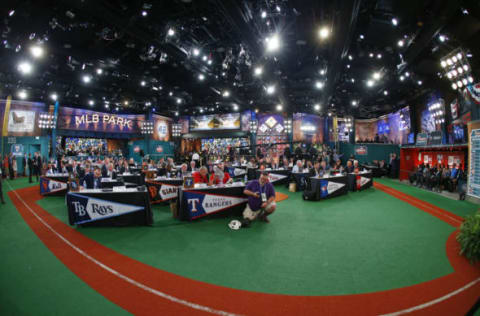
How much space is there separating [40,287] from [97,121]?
24.6m

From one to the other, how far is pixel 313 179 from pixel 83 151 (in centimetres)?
2482

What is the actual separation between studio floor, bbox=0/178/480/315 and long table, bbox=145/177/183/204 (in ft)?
6.77

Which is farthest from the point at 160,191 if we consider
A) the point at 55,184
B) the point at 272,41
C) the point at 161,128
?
the point at 161,128

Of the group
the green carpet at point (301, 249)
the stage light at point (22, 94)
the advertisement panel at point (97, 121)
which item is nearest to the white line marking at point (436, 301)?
the green carpet at point (301, 249)

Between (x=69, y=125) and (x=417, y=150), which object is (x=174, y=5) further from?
(x=69, y=125)

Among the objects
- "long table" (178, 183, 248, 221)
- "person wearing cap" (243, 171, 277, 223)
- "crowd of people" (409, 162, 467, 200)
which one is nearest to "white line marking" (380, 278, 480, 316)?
"person wearing cap" (243, 171, 277, 223)

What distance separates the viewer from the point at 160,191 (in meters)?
8.70

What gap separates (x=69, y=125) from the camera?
71.4 ft

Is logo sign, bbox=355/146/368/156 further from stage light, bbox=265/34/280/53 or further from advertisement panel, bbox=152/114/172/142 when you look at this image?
advertisement panel, bbox=152/114/172/142

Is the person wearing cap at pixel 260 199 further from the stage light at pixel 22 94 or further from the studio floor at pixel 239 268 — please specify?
the stage light at pixel 22 94

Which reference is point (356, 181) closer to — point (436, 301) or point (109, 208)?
point (436, 301)

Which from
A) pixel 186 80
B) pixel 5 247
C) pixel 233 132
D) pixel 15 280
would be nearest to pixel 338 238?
pixel 15 280

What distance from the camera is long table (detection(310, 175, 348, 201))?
31.0ft

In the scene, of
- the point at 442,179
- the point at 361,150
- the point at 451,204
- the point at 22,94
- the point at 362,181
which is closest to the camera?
the point at 451,204
